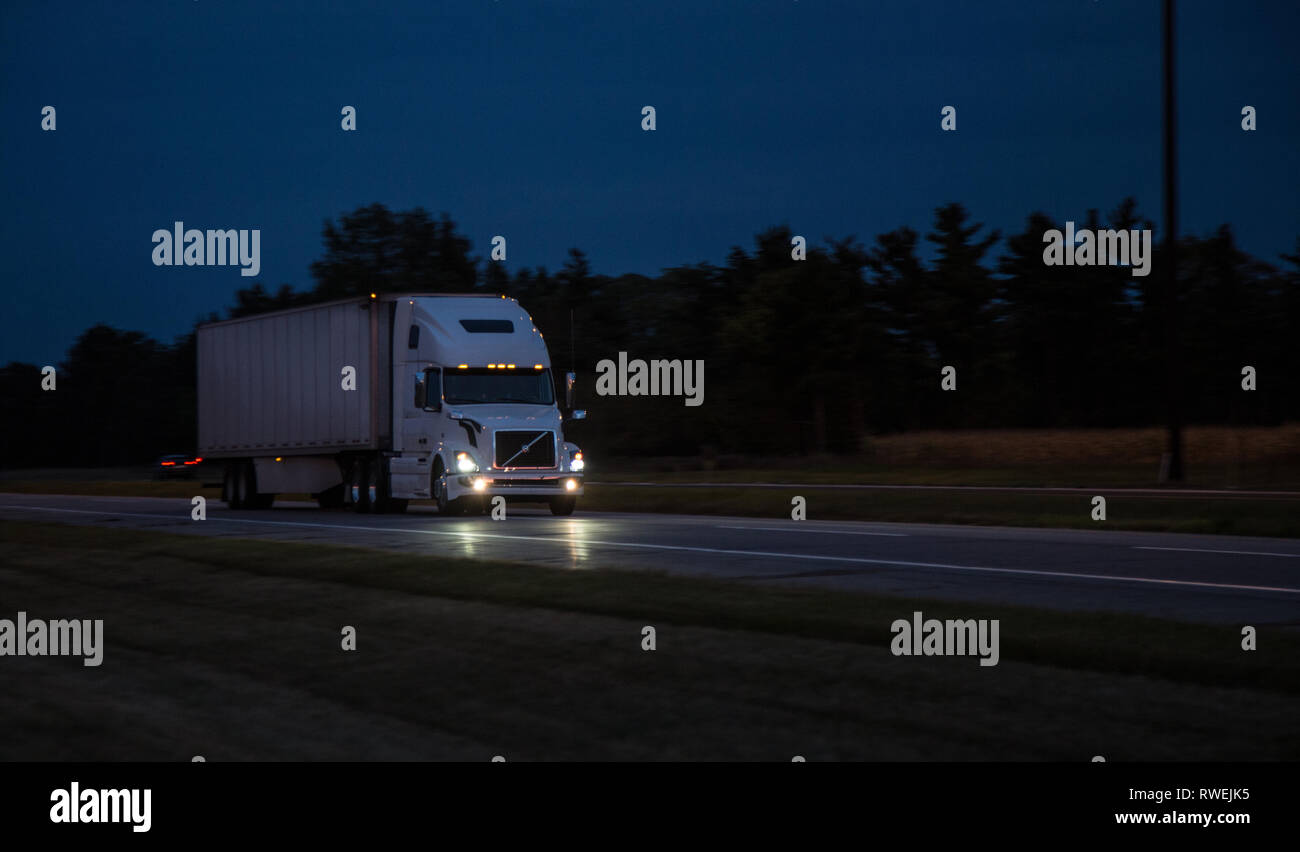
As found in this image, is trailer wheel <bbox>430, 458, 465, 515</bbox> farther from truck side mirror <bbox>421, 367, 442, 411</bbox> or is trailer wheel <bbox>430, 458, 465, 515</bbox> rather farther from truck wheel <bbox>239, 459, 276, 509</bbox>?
truck wheel <bbox>239, 459, 276, 509</bbox>

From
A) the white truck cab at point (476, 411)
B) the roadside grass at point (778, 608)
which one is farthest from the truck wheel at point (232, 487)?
the roadside grass at point (778, 608)

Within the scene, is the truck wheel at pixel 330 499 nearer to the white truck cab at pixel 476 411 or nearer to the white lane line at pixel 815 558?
the white truck cab at pixel 476 411

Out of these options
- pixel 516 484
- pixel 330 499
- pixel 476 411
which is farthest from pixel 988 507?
pixel 330 499

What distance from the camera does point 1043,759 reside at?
6.56 meters

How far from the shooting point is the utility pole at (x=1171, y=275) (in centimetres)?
2923

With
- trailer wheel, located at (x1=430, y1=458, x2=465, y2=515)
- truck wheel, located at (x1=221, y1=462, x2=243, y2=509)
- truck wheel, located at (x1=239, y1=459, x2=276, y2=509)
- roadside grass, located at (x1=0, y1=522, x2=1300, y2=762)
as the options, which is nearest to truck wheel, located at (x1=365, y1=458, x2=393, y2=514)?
trailer wheel, located at (x1=430, y1=458, x2=465, y2=515)

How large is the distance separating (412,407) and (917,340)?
52059 millimetres

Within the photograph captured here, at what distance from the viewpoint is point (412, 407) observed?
31.3 metres

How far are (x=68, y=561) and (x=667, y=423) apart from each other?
160 ft

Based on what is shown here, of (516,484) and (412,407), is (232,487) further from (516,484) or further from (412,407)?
(516,484)

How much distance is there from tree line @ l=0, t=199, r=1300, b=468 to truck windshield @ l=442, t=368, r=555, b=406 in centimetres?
3024

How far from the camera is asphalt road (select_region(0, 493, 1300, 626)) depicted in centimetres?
1311

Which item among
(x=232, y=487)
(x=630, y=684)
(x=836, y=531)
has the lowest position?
(x=232, y=487)
